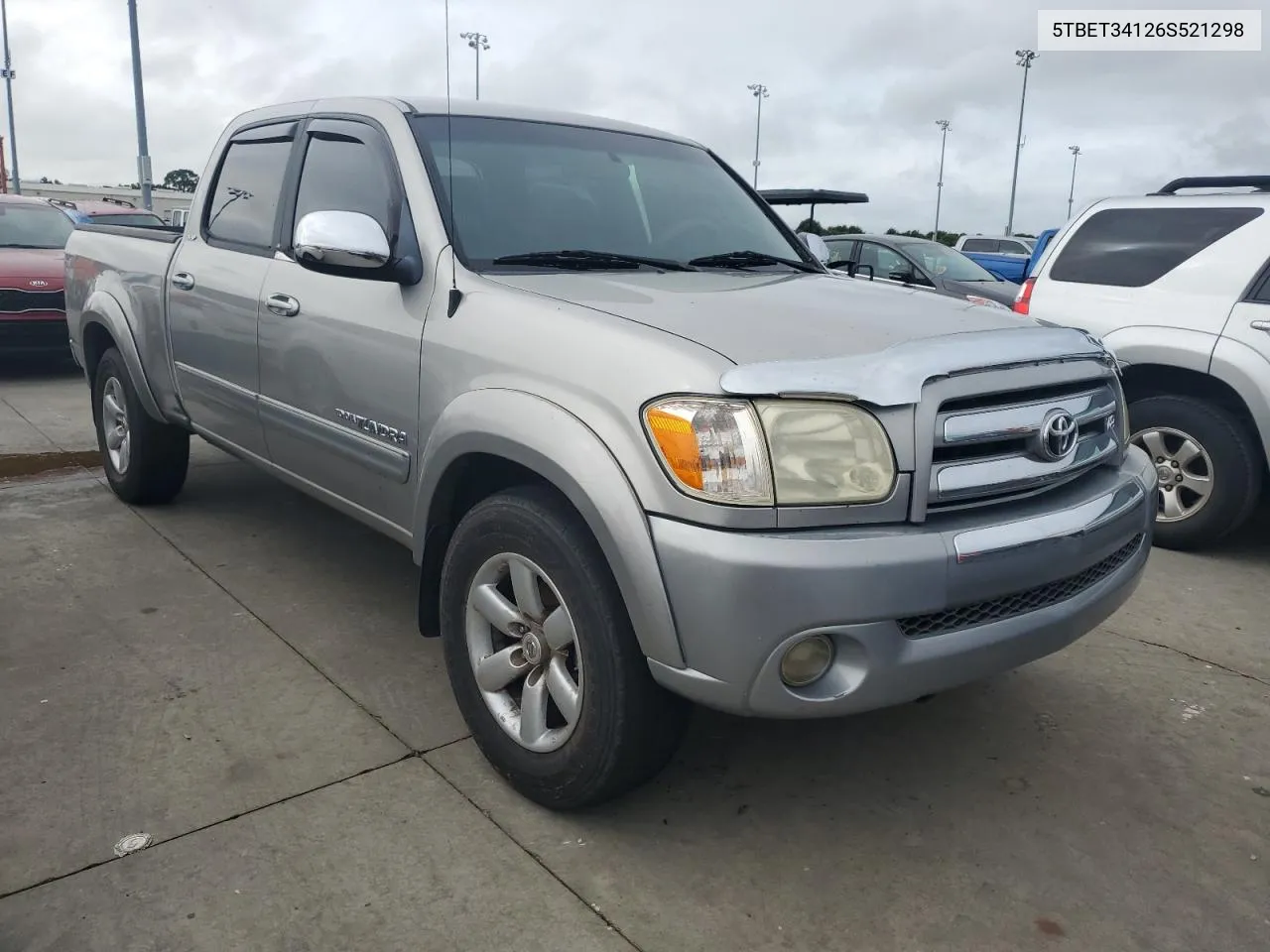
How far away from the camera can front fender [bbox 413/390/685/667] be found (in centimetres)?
216

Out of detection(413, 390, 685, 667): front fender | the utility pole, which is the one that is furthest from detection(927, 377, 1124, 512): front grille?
the utility pole

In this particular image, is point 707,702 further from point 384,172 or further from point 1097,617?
point 384,172

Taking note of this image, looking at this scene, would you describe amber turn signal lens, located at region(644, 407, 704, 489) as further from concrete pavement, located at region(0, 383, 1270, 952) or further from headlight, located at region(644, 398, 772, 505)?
concrete pavement, located at region(0, 383, 1270, 952)

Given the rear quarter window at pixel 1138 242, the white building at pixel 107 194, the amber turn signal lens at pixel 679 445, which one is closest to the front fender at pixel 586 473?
the amber turn signal lens at pixel 679 445

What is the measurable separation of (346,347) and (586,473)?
1.28 meters

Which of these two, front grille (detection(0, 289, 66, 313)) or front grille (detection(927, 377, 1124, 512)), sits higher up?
front grille (detection(927, 377, 1124, 512))

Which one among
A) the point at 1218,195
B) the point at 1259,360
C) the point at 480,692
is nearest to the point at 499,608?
the point at 480,692

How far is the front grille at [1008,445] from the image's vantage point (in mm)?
2240

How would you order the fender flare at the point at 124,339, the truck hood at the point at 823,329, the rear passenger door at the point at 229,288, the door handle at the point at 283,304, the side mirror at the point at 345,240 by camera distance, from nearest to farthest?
the truck hood at the point at 823,329, the side mirror at the point at 345,240, the door handle at the point at 283,304, the rear passenger door at the point at 229,288, the fender flare at the point at 124,339

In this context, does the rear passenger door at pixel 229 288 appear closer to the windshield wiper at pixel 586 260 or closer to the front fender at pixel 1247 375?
the windshield wiper at pixel 586 260

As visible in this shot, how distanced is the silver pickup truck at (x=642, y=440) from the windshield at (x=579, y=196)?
0.04 feet

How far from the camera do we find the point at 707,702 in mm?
2176

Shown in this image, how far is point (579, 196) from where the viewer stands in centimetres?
331

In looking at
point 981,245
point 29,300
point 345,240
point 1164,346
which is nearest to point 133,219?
point 29,300
